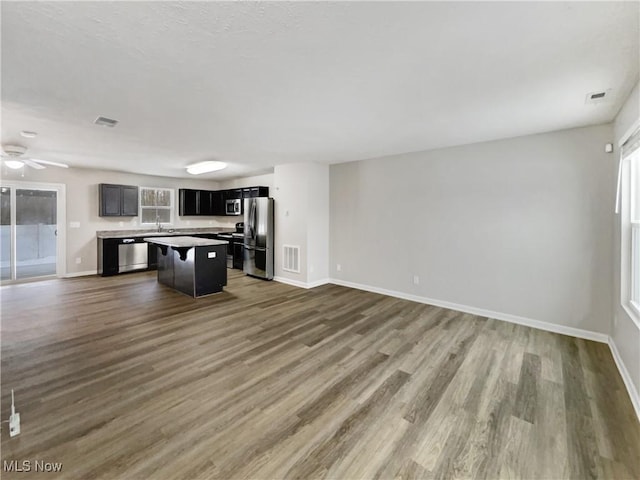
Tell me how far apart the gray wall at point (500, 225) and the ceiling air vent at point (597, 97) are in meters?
0.88

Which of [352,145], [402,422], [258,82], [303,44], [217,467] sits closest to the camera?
[217,467]

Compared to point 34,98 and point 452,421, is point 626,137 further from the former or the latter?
point 34,98

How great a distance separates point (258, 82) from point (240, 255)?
18.1 ft

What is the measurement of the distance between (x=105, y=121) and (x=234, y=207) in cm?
478

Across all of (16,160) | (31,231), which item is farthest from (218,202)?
(16,160)

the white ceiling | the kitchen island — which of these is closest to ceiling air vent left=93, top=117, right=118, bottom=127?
the white ceiling

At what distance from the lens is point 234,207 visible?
7895 mm

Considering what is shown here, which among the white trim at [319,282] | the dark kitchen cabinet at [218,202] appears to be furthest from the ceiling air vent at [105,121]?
the dark kitchen cabinet at [218,202]

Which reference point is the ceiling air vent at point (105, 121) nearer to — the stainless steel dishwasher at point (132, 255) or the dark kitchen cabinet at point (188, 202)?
the stainless steel dishwasher at point (132, 255)

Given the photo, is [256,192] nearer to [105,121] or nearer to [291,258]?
[291,258]

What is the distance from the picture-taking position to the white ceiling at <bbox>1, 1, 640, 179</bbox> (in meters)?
1.49

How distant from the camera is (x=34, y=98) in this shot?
253cm

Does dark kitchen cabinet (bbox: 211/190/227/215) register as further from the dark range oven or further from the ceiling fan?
the ceiling fan

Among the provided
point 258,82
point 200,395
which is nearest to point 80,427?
point 200,395
